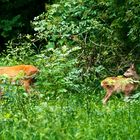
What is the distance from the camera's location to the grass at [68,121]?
7.10 metres

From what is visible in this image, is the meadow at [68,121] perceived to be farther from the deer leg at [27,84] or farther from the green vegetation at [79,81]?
the deer leg at [27,84]

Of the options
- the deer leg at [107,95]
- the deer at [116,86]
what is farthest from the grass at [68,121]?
the deer at [116,86]

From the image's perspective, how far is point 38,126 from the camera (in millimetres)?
7418

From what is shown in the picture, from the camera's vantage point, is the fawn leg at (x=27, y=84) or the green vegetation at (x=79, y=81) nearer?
the green vegetation at (x=79, y=81)

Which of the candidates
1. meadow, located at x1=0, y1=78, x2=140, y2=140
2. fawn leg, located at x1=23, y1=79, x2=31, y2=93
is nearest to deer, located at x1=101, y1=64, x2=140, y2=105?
meadow, located at x1=0, y1=78, x2=140, y2=140

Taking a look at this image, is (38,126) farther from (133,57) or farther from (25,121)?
(133,57)

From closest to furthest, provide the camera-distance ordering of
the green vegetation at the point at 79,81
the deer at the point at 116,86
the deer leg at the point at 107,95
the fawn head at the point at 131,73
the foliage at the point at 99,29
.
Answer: the green vegetation at the point at 79,81 < the deer leg at the point at 107,95 < the deer at the point at 116,86 < the fawn head at the point at 131,73 < the foliage at the point at 99,29

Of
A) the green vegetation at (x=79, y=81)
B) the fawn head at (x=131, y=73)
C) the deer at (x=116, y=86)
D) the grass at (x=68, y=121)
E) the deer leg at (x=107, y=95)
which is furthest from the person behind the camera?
the fawn head at (x=131, y=73)

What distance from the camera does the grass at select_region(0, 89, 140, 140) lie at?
280 inches

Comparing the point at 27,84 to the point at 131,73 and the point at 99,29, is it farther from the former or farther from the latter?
the point at 99,29

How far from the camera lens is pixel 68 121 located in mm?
7891

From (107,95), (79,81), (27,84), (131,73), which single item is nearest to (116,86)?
(107,95)

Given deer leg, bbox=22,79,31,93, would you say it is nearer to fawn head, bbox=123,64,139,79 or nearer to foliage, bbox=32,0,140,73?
foliage, bbox=32,0,140,73

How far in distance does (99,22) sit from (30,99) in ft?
12.7
